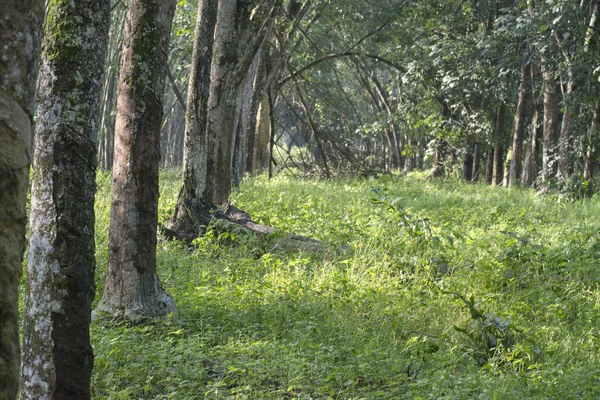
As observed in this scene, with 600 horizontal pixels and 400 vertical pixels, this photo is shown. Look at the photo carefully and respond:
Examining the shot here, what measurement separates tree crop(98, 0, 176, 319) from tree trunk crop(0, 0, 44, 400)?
3.91 meters

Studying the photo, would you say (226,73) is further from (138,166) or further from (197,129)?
(138,166)

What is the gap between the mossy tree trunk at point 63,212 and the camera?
13.4 feet

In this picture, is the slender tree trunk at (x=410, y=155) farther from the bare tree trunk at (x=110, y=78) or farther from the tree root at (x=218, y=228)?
the tree root at (x=218, y=228)

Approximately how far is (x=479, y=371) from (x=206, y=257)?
4.39 m

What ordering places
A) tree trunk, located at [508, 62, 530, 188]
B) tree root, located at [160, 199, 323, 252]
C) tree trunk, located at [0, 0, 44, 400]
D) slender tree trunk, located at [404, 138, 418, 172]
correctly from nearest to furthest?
1. tree trunk, located at [0, 0, 44, 400]
2. tree root, located at [160, 199, 323, 252]
3. tree trunk, located at [508, 62, 530, 188]
4. slender tree trunk, located at [404, 138, 418, 172]

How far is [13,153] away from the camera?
2.19 metres

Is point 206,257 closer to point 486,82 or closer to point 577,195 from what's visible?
point 577,195

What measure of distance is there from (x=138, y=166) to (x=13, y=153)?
4.09 m

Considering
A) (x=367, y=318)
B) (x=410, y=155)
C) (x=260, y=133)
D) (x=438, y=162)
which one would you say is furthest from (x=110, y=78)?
(x=367, y=318)

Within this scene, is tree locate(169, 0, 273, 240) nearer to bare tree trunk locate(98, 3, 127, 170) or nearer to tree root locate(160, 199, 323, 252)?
tree root locate(160, 199, 323, 252)

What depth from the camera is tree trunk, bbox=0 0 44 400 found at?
85.2 inches

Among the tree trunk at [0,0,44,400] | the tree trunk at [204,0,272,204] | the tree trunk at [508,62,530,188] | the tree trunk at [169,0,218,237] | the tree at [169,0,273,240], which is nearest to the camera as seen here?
the tree trunk at [0,0,44,400]

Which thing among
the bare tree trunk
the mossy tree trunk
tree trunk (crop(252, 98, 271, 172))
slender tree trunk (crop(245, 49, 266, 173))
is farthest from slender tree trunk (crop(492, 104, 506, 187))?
the mossy tree trunk

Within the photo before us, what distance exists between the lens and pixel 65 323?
4.10m
